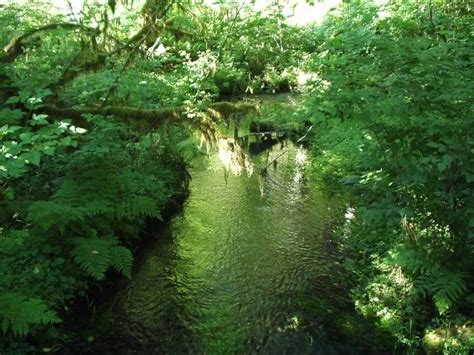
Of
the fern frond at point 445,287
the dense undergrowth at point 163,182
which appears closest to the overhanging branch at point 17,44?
the dense undergrowth at point 163,182

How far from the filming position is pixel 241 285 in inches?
250

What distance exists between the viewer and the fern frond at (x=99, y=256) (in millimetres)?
5109

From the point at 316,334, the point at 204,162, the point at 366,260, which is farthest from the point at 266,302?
the point at 204,162

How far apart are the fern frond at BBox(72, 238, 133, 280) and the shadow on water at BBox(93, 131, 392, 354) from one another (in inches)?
27.4

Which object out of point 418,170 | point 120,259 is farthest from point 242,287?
point 418,170

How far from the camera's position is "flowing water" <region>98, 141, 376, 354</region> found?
520cm

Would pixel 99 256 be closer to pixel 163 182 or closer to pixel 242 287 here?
pixel 242 287

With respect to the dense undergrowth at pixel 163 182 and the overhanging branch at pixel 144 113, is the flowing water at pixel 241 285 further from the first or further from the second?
Result: the overhanging branch at pixel 144 113

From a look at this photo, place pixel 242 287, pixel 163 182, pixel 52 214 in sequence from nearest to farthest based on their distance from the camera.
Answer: pixel 52 214
pixel 242 287
pixel 163 182

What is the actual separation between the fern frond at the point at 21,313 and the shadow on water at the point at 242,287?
43.2 inches

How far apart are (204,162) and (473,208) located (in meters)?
8.70

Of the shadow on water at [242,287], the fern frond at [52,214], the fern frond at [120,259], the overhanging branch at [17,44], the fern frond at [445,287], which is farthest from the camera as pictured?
the overhanging branch at [17,44]

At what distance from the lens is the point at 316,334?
5.30m

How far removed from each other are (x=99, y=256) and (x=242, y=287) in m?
2.15
